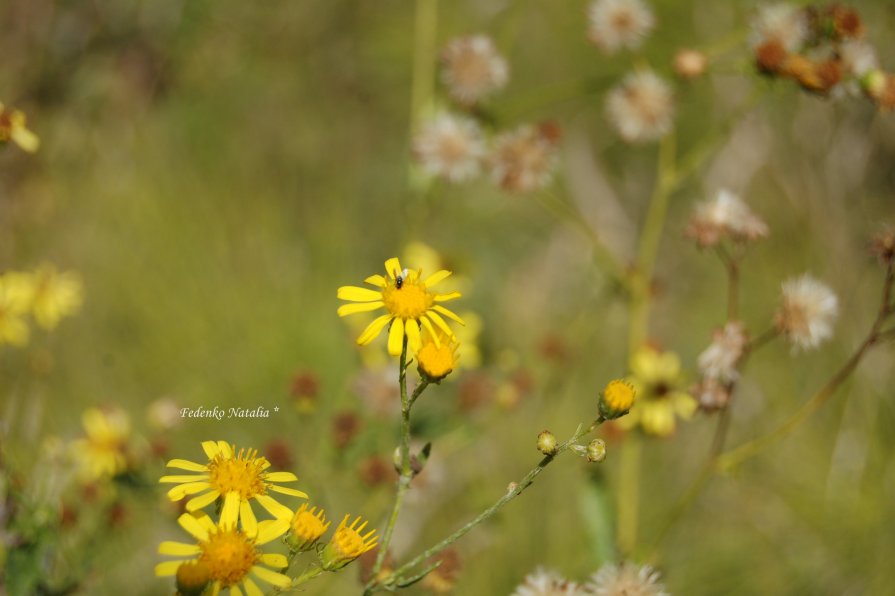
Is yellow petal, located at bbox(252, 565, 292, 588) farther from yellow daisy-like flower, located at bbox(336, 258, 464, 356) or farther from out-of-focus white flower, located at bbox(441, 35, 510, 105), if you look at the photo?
out-of-focus white flower, located at bbox(441, 35, 510, 105)

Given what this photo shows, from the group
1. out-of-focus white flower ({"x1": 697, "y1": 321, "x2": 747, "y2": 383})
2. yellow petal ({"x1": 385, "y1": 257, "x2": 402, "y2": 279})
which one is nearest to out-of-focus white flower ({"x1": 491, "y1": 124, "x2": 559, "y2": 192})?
out-of-focus white flower ({"x1": 697, "y1": 321, "x2": 747, "y2": 383})

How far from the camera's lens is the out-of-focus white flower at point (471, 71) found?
1950 mm

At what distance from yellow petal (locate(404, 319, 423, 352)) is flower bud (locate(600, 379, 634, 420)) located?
29cm

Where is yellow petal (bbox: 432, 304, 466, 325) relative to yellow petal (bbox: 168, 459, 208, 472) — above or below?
above

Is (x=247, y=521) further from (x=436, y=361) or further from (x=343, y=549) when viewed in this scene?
(x=436, y=361)

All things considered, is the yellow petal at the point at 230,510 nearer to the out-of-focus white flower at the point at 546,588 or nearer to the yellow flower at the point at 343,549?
the yellow flower at the point at 343,549

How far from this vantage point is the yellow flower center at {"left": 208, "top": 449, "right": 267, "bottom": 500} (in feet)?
3.52

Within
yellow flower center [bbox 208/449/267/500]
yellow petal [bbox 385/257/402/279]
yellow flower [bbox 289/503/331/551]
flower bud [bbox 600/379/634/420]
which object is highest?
yellow petal [bbox 385/257/402/279]

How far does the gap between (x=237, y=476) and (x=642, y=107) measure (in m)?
1.41

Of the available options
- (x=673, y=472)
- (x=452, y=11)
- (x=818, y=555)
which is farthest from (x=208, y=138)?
(x=818, y=555)

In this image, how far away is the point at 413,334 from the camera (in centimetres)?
112

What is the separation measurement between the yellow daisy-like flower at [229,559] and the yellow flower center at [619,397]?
50 centimetres

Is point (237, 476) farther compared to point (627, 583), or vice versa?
point (627, 583)

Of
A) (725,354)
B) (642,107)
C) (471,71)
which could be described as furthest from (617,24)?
(725,354)
